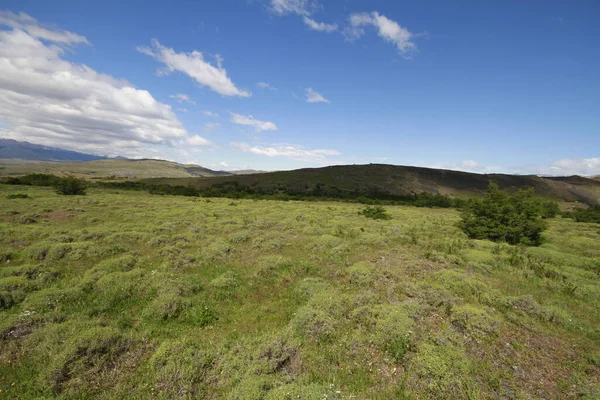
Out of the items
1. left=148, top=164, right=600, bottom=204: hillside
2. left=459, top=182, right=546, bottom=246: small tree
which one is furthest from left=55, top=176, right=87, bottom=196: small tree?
left=459, top=182, right=546, bottom=246: small tree

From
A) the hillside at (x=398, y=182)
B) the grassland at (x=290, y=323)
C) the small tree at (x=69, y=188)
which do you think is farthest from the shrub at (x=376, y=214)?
the small tree at (x=69, y=188)

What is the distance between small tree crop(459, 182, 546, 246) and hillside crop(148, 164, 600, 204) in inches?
2424

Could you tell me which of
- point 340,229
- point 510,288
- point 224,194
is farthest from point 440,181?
point 510,288

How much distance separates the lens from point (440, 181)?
11762 centimetres

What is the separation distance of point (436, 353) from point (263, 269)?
1006 cm

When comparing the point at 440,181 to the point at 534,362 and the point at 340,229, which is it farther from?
the point at 534,362

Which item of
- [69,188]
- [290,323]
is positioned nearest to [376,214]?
[290,323]

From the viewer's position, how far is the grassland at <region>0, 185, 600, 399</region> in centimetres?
787

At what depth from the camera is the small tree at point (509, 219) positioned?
2502cm

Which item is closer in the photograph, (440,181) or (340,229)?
(340,229)

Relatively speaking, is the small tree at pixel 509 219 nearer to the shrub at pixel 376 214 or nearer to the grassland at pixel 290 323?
the grassland at pixel 290 323

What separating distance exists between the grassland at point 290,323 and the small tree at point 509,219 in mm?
4481

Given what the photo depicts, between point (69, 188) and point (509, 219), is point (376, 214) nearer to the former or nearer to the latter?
point (509, 219)

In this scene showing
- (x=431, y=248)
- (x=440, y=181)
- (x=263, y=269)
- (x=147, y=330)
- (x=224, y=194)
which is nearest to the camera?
(x=147, y=330)
